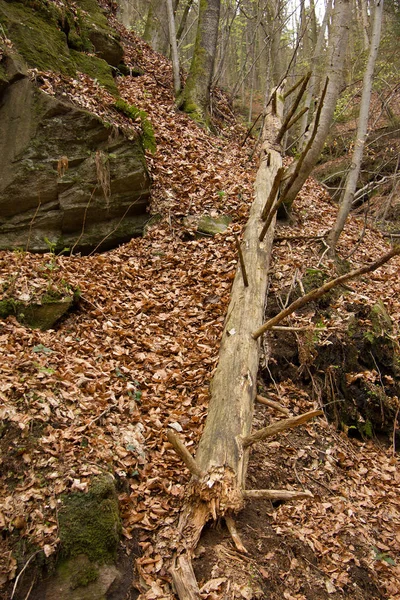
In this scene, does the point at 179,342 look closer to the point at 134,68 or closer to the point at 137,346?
the point at 137,346

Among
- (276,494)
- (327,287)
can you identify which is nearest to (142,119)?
(327,287)

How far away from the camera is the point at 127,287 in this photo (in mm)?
6043

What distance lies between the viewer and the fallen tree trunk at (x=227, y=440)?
3.01m

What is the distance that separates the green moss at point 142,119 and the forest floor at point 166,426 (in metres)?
0.43

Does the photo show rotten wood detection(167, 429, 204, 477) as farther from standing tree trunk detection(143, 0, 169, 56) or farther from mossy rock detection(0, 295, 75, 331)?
standing tree trunk detection(143, 0, 169, 56)

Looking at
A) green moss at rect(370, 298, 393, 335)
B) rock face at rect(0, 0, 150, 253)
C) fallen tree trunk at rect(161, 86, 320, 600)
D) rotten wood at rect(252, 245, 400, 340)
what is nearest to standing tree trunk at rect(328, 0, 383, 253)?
green moss at rect(370, 298, 393, 335)

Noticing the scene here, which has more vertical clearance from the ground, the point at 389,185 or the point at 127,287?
the point at 389,185

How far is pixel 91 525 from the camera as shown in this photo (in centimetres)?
299

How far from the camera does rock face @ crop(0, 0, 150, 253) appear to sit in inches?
246

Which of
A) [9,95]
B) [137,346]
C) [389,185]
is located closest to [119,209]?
[9,95]

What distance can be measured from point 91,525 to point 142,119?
24.3ft

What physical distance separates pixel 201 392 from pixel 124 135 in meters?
4.91

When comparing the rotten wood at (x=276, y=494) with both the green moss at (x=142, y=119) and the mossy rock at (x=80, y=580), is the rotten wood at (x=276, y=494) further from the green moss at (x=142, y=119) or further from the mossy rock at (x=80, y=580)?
the green moss at (x=142, y=119)

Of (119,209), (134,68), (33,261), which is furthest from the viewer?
(134,68)
